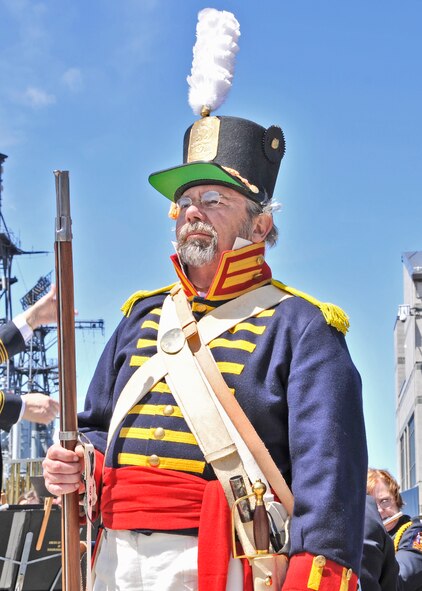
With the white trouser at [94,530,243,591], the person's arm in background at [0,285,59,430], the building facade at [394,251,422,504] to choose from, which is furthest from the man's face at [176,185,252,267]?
the building facade at [394,251,422,504]

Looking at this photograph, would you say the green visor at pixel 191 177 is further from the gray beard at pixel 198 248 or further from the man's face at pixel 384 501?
the man's face at pixel 384 501

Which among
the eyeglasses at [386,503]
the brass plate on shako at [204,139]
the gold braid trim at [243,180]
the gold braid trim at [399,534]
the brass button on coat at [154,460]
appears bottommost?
the gold braid trim at [399,534]

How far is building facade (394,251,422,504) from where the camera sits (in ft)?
122

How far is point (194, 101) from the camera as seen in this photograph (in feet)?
13.2

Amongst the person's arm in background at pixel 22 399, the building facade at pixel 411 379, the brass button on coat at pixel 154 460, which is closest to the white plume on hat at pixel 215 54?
the brass button on coat at pixel 154 460

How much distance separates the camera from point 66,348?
3316 mm

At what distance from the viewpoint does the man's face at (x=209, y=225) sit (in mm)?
3670

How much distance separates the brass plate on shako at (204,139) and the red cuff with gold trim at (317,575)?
66.0 inches

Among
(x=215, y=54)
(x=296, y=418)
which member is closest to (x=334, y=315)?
(x=296, y=418)

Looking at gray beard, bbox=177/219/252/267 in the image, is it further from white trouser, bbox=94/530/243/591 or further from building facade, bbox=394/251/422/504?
building facade, bbox=394/251/422/504

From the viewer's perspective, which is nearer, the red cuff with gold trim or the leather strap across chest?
the red cuff with gold trim

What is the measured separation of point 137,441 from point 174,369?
29cm

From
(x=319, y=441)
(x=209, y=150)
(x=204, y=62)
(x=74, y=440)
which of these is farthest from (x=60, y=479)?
(x=204, y=62)

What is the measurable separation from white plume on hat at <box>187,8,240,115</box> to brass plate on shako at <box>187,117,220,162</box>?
91 mm
